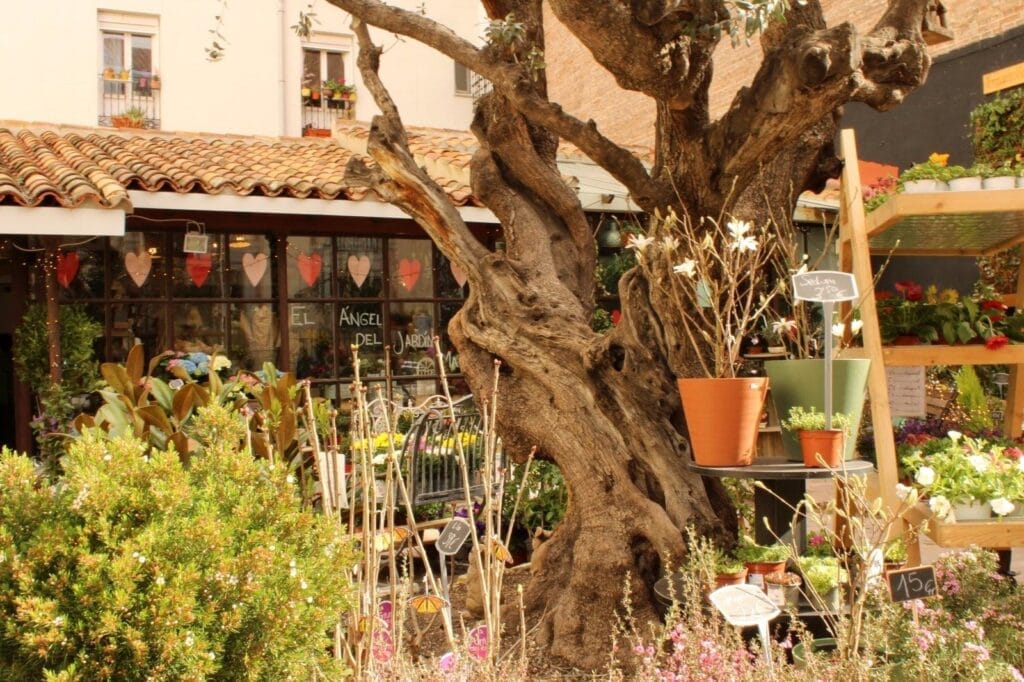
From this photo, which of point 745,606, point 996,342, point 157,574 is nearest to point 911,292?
point 996,342

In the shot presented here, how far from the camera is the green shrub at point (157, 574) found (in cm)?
222

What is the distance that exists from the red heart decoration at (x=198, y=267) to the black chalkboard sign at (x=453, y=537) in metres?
6.33

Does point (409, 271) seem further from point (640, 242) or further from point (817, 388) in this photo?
point (817, 388)

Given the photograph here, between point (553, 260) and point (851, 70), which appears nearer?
point (851, 70)

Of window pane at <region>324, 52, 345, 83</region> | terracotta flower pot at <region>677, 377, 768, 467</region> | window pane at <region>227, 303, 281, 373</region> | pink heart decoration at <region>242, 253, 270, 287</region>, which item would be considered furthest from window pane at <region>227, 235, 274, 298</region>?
window pane at <region>324, 52, 345, 83</region>

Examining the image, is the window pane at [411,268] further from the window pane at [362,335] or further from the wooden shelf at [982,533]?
the wooden shelf at [982,533]

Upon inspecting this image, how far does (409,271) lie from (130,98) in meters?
7.85

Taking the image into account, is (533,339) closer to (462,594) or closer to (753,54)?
(462,594)

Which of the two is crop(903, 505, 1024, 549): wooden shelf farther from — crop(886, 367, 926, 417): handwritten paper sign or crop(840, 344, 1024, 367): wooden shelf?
crop(886, 367, 926, 417): handwritten paper sign

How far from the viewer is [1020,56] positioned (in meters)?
10.7

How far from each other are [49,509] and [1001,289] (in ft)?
31.3

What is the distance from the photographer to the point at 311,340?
31.3ft

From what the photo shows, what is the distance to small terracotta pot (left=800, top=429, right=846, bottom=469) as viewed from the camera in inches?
132

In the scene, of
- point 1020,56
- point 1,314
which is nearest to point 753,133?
point 1020,56
